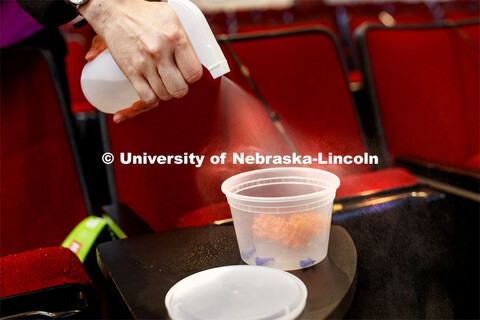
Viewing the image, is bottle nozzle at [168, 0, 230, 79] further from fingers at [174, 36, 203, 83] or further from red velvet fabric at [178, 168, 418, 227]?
red velvet fabric at [178, 168, 418, 227]

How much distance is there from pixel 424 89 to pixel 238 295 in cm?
94

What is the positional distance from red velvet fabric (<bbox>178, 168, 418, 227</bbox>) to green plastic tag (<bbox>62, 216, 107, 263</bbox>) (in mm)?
146

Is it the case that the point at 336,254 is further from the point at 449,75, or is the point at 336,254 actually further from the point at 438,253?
the point at 449,75

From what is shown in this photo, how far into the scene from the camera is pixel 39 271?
1.69ft

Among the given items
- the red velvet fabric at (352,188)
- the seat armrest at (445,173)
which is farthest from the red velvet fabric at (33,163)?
the seat armrest at (445,173)

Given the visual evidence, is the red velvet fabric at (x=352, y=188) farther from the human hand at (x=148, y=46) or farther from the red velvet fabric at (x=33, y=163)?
the red velvet fabric at (x=33, y=163)

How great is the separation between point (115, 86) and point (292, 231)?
261mm

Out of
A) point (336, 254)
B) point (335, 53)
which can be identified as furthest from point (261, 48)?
point (336, 254)

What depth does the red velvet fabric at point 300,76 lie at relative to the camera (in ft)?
3.05

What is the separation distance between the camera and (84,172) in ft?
2.80

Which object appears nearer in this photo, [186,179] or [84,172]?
[186,179]

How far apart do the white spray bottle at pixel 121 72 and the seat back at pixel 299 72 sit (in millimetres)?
356

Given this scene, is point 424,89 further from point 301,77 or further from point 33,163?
point 33,163

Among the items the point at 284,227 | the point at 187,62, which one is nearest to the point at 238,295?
the point at 284,227
